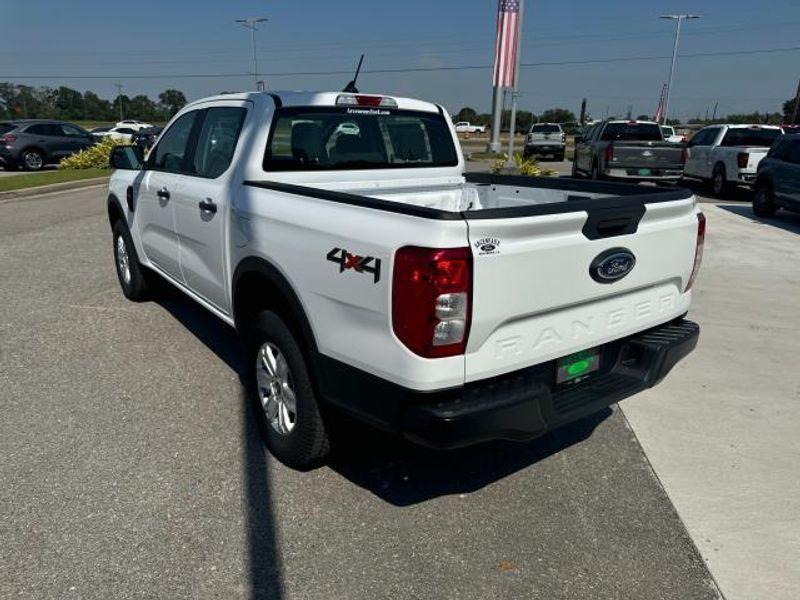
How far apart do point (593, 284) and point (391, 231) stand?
0.96m

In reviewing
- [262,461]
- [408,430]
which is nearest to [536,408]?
[408,430]

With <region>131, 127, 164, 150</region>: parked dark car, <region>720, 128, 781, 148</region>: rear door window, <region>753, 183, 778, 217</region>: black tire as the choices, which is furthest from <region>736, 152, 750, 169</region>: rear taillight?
<region>131, 127, 164, 150</region>: parked dark car

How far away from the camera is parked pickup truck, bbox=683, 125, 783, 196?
47.4ft

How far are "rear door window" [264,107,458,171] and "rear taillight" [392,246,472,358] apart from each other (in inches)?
68.6

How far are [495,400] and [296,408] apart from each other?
1059 millimetres

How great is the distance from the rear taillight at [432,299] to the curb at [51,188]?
14.2 metres

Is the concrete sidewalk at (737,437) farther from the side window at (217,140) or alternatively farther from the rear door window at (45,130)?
the rear door window at (45,130)

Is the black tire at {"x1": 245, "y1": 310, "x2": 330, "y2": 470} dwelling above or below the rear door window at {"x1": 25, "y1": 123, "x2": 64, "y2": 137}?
above

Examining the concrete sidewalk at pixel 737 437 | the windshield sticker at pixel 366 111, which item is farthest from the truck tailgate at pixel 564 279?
the windshield sticker at pixel 366 111

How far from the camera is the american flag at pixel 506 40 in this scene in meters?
17.1

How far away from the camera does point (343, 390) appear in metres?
2.71

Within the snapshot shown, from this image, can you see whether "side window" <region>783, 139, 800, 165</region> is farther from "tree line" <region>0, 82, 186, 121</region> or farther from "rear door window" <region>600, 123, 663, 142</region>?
"tree line" <region>0, 82, 186, 121</region>

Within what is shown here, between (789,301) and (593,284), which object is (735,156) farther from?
(593,284)

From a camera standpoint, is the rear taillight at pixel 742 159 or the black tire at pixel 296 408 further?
the rear taillight at pixel 742 159
